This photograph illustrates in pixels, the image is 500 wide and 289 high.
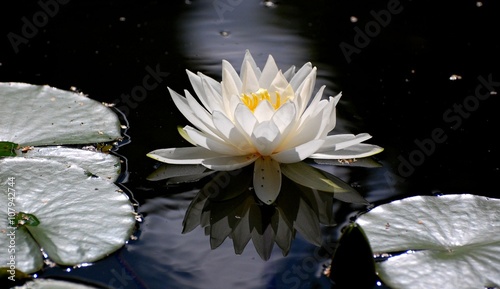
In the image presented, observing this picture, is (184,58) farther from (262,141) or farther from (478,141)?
(478,141)

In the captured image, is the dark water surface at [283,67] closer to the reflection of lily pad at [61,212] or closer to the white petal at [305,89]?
the reflection of lily pad at [61,212]

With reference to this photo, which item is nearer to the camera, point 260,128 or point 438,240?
point 438,240

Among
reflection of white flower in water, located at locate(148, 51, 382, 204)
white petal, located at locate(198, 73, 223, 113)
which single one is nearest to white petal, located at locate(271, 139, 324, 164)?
reflection of white flower in water, located at locate(148, 51, 382, 204)

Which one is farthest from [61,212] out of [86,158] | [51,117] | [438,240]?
[438,240]

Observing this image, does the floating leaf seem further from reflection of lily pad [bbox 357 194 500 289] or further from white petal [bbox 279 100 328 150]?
reflection of lily pad [bbox 357 194 500 289]

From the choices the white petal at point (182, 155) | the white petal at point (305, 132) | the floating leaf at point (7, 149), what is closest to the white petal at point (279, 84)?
the white petal at point (305, 132)

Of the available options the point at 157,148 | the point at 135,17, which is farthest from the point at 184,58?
the point at 157,148

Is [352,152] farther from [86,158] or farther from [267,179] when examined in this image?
[86,158]
